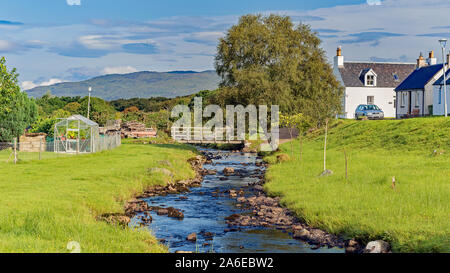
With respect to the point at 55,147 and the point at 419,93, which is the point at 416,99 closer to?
the point at 419,93

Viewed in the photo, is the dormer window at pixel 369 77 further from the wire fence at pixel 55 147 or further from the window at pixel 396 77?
the wire fence at pixel 55 147

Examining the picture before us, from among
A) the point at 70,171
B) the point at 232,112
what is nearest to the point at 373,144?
the point at 232,112

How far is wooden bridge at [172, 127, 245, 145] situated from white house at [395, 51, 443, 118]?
22328 mm

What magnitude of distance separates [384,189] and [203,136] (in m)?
38.5

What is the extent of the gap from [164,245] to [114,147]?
32.5 metres

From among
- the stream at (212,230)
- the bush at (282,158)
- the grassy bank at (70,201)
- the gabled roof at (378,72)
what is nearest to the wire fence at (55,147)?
the grassy bank at (70,201)

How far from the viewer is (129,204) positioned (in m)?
22.8

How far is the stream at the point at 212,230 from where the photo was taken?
16.2m

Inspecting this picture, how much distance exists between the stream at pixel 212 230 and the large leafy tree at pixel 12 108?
20.2 m

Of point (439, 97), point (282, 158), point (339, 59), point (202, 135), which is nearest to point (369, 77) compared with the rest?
point (339, 59)

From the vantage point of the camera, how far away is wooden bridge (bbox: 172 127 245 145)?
56.5 meters

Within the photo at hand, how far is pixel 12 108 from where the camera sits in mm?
46188

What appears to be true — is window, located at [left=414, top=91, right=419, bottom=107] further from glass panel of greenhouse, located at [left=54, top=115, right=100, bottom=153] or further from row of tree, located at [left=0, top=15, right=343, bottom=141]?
glass panel of greenhouse, located at [left=54, top=115, right=100, bottom=153]
